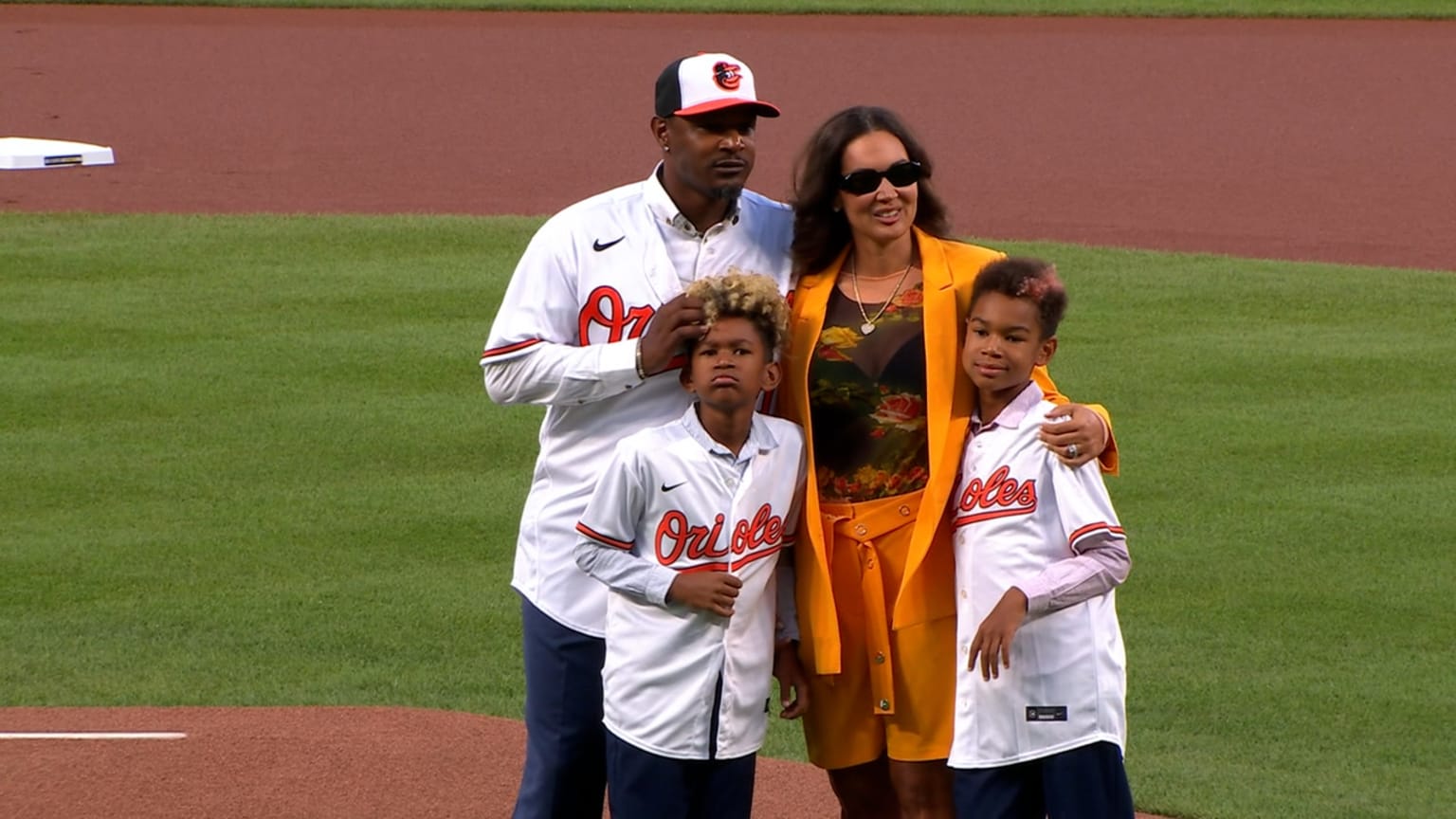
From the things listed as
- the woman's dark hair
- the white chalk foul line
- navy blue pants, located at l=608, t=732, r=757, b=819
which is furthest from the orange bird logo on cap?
the white chalk foul line

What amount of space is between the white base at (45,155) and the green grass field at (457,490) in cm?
228

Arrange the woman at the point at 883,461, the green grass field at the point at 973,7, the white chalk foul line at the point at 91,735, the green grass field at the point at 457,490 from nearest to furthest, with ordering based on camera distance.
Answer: the woman at the point at 883,461 → the white chalk foul line at the point at 91,735 → the green grass field at the point at 457,490 → the green grass field at the point at 973,7

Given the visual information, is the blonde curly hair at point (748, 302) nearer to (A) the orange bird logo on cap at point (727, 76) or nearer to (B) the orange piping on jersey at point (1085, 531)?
(A) the orange bird logo on cap at point (727, 76)

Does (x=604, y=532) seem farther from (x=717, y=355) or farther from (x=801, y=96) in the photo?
(x=801, y=96)

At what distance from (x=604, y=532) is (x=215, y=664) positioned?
11.7 ft

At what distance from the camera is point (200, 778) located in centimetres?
645

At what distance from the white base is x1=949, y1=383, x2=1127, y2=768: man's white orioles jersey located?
2.57 m

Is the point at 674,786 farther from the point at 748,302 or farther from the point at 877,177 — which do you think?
the point at 877,177

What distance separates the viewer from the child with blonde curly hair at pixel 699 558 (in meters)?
4.48

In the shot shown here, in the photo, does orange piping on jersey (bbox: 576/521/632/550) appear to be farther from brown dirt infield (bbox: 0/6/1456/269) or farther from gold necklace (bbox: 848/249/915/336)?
brown dirt infield (bbox: 0/6/1456/269)

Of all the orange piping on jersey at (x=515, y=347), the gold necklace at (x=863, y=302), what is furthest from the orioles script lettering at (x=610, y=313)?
the gold necklace at (x=863, y=302)

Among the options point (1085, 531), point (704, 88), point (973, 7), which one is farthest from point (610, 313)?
point (973, 7)

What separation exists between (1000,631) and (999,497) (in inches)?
11.9

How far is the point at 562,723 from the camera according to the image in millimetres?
4836
